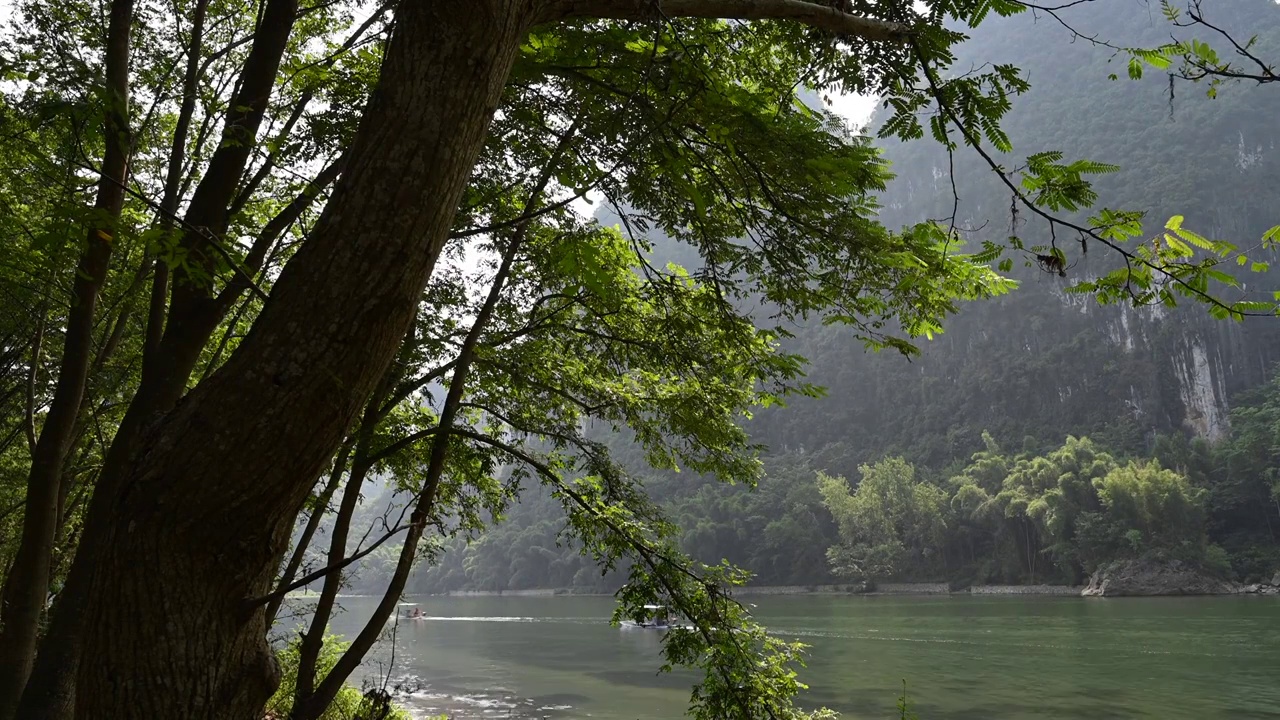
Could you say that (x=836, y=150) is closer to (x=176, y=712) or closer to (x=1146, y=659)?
(x=176, y=712)

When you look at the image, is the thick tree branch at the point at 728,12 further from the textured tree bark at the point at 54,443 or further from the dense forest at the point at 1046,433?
the dense forest at the point at 1046,433

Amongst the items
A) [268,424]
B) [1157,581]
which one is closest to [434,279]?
[268,424]

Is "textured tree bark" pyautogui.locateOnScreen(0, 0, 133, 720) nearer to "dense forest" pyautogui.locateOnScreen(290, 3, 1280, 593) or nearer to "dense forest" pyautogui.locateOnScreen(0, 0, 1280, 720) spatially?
"dense forest" pyautogui.locateOnScreen(0, 0, 1280, 720)

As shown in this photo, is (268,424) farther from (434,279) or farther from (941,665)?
(941,665)

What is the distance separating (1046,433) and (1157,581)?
1183 inches

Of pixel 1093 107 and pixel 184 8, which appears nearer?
pixel 184 8

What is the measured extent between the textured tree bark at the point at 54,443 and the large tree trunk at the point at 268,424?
244 cm

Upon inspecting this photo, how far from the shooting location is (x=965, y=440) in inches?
2968

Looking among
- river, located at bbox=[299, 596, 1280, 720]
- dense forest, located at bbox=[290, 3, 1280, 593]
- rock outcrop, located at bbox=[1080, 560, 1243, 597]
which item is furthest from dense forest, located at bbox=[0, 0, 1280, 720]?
rock outcrop, located at bbox=[1080, 560, 1243, 597]

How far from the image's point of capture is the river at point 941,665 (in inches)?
634

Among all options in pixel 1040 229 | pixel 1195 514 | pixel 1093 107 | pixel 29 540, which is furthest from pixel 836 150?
pixel 1093 107

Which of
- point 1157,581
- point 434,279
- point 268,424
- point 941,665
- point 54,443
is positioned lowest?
point 1157,581

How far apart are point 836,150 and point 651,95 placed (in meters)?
0.98

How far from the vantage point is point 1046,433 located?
7138 cm
